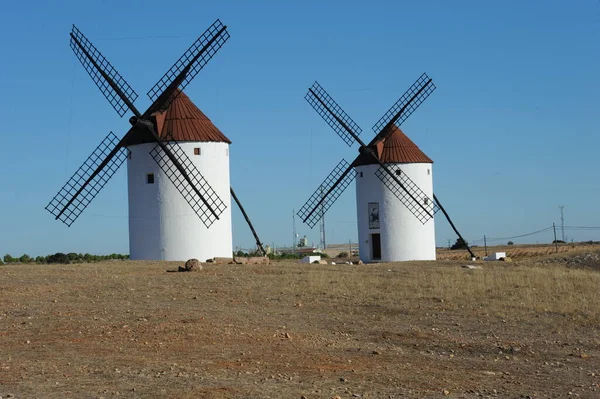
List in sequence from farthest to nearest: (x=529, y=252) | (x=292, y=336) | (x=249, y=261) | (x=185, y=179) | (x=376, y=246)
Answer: (x=529, y=252)
(x=376, y=246)
(x=185, y=179)
(x=249, y=261)
(x=292, y=336)

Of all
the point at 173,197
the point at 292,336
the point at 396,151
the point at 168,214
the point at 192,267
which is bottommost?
the point at 292,336

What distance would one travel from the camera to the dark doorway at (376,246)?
46.8 m

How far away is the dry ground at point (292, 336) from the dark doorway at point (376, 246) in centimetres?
1871

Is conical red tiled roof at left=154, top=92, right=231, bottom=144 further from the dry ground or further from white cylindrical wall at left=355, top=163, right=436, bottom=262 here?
white cylindrical wall at left=355, top=163, right=436, bottom=262

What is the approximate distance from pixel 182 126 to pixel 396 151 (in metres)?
13.6

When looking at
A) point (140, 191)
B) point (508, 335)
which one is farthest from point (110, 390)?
point (140, 191)

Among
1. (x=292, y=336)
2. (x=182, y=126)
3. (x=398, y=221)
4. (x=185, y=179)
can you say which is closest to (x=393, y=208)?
(x=398, y=221)

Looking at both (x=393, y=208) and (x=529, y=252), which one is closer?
(x=393, y=208)

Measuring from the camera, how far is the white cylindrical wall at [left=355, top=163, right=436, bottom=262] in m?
45.8

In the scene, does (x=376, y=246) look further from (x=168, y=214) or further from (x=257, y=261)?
(x=257, y=261)

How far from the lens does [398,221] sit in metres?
45.8

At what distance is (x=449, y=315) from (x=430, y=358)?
531 centimetres

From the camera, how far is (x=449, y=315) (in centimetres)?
2072

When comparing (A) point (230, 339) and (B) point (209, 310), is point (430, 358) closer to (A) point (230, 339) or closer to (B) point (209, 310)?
(A) point (230, 339)
